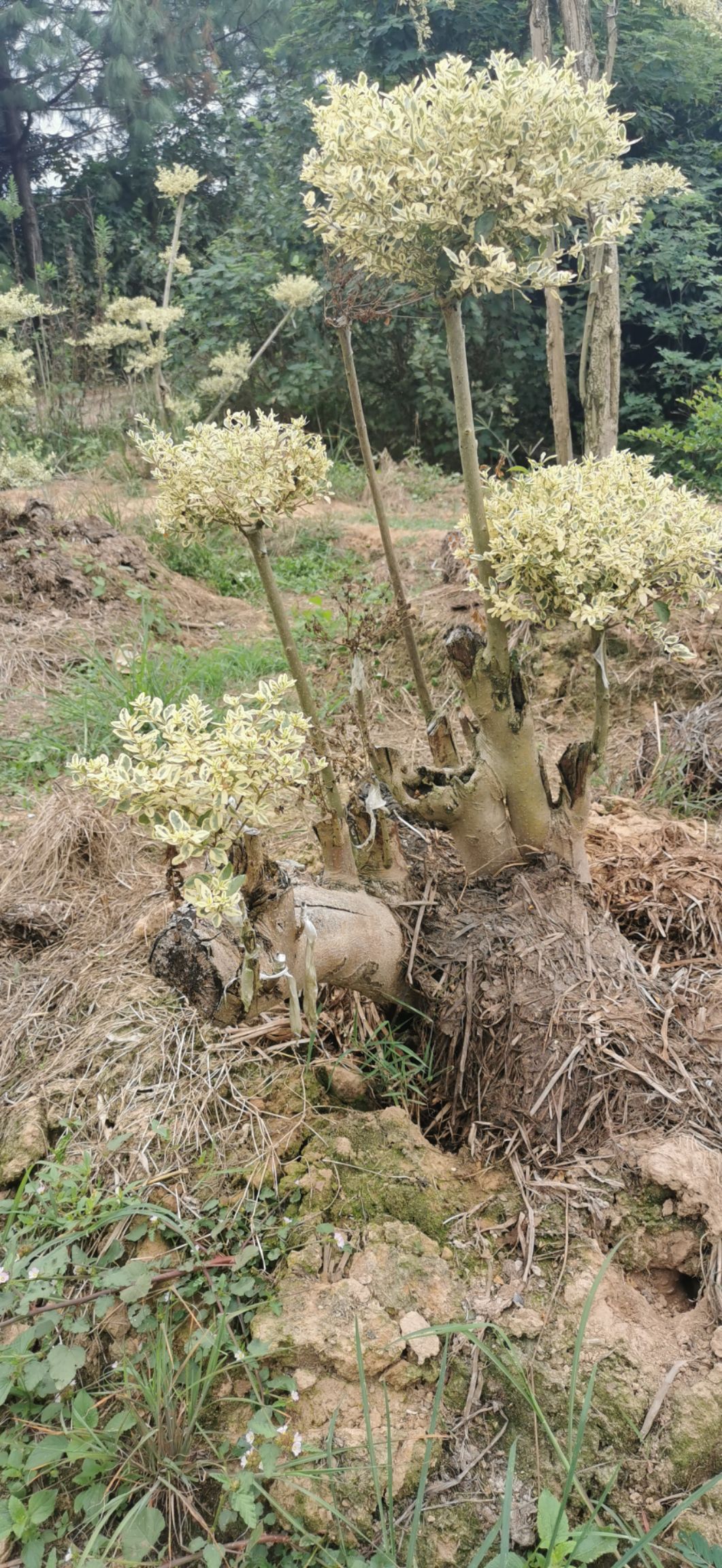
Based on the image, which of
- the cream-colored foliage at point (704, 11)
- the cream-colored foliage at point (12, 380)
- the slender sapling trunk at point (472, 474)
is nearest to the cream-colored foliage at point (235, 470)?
the slender sapling trunk at point (472, 474)

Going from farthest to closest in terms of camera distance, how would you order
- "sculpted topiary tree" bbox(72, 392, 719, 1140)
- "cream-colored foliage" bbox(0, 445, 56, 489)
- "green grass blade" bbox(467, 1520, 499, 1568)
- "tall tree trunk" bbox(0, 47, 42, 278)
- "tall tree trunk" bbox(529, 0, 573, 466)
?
1. "tall tree trunk" bbox(0, 47, 42, 278)
2. "cream-colored foliage" bbox(0, 445, 56, 489)
3. "tall tree trunk" bbox(529, 0, 573, 466)
4. "sculpted topiary tree" bbox(72, 392, 719, 1140)
5. "green grass blade" bbox(467, 1520, 499, 1568)

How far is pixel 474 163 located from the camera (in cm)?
178

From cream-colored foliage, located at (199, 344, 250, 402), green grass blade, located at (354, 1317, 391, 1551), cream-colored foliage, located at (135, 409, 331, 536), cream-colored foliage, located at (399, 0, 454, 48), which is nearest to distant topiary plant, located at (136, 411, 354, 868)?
cream-colored foliage, located at (135, 409, 331, 536)

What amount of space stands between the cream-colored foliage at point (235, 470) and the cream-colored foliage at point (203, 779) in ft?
1.94

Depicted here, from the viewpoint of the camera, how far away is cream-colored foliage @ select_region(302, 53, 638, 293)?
175 cm

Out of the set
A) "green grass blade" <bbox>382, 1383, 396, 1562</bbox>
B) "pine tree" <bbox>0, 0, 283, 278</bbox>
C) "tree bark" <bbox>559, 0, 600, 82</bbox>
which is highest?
"pine tree" <bbox>0, 0, 283, 278</bbox>

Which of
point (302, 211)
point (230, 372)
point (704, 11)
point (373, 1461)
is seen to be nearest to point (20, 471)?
point (230, 372)

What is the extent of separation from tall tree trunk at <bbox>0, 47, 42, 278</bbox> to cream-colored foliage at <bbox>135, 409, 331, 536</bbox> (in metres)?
12.6

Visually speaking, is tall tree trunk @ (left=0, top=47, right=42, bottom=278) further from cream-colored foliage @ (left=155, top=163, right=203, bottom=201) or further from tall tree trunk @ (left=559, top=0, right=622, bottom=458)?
tall tree trunk @ (left=559, top=0, right=622, bottom=458)

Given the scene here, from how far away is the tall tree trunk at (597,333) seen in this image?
14.8ft

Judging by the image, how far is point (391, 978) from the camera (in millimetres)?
2139

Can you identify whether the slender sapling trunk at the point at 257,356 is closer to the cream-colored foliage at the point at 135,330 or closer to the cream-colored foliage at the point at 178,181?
the cream-colored foliage at the point at 135,330

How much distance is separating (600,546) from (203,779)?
105 centimetres

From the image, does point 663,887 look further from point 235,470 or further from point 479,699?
point 235,470
